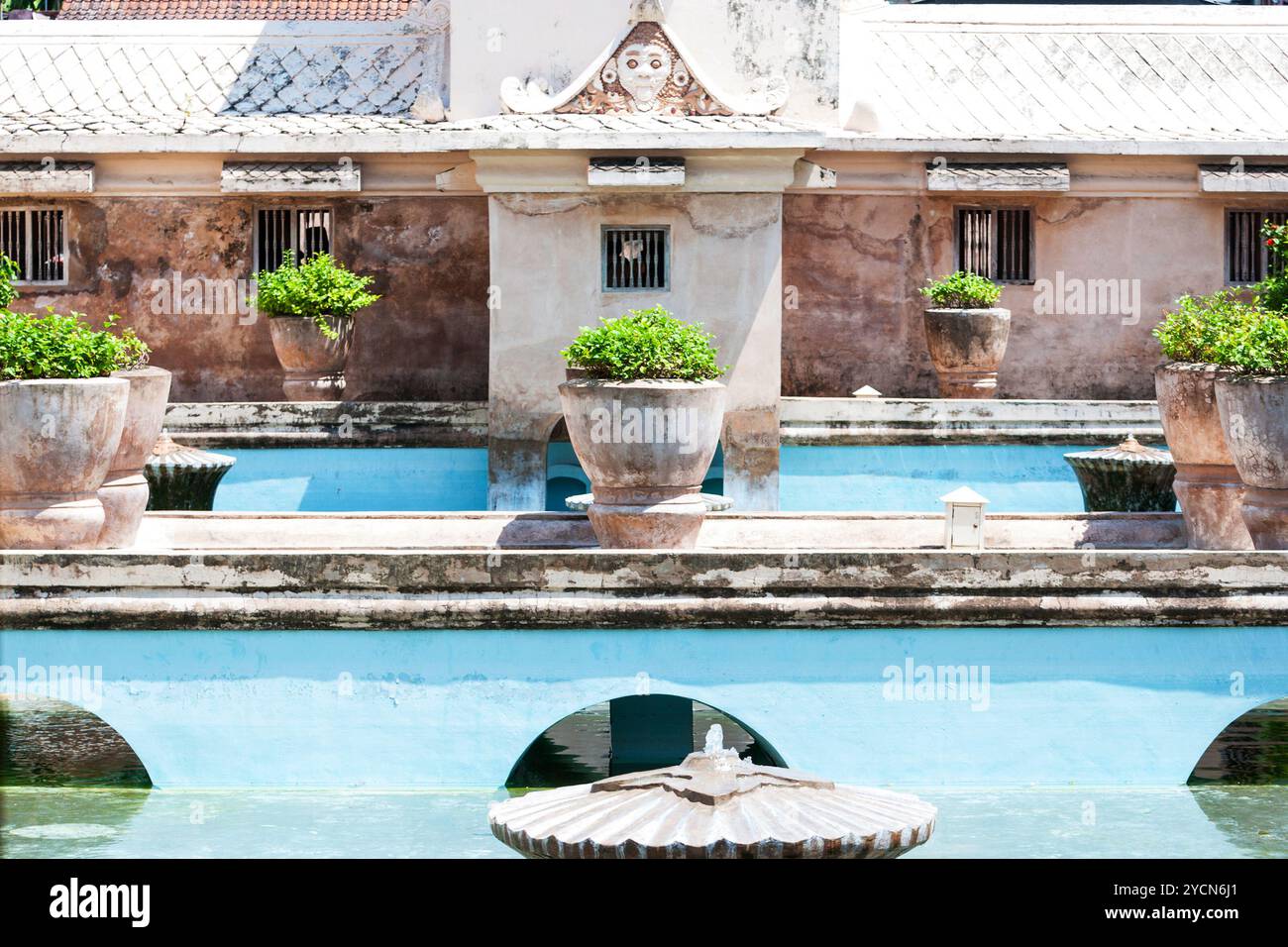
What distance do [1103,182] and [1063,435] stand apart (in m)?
3.10

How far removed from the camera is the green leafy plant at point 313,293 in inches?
595

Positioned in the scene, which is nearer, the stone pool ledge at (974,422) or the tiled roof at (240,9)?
the stone pool ledge at (974,422)

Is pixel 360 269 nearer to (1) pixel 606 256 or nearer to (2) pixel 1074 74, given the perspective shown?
(1) pixel 606 256

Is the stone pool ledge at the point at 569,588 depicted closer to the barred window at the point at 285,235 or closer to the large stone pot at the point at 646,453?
the large stone pot at the point at 646,453

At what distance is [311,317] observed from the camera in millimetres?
15141

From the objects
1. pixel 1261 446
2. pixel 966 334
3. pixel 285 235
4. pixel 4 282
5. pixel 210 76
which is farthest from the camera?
pixel 210 76

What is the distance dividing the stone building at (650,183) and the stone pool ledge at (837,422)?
58 cm

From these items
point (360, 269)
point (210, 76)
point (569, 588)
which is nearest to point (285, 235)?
point (360, 269)

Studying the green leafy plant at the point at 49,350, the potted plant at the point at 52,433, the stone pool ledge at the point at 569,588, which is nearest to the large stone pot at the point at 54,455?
the potted plant at the point at 52,433

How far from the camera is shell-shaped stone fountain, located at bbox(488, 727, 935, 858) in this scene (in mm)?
5031

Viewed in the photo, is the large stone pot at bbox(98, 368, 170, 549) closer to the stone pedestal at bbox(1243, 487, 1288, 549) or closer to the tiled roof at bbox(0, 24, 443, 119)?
the stone pedestal at bbox(1243, 487, 1288, 549)

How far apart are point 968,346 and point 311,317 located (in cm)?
569

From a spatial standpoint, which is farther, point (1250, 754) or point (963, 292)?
point (963, 292)
